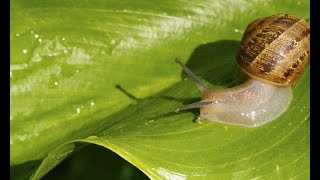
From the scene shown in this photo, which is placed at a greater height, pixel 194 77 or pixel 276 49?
pixel 276 49

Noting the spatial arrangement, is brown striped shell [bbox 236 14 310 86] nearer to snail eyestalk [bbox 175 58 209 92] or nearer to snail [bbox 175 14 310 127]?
snail [bbox 175 14 310 127]

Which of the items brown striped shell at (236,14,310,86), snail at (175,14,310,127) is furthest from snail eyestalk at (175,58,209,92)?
brown striped shell at (236,14,310,86)

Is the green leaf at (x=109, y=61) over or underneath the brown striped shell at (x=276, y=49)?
underneath

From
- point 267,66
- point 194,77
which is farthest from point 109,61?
point 267,66

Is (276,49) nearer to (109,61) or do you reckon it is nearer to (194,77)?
(194,77)

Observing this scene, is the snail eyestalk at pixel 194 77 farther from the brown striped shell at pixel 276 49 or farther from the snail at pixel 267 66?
the brown striped shell at pixel 276 49

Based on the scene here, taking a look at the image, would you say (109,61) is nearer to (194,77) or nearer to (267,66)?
(194,77)

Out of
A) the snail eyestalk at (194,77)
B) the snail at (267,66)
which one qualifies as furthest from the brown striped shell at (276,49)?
the snail eyestalk at (194,77)

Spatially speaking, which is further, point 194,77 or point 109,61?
point 109,61
